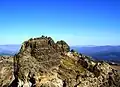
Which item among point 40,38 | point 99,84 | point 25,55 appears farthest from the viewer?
point 40,38

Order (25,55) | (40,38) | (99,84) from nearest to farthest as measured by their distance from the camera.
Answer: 1. (99,84)
2. (25,55)
3. (40,38)

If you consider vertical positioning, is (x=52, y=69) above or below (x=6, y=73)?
above

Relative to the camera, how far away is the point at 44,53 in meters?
65.8

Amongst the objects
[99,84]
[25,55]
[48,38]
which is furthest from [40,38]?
[99,84]

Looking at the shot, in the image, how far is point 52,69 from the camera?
2504 inches

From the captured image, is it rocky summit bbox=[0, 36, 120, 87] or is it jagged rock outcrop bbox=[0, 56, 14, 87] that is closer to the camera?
rocky summit bbox=[0, 36, 120, 87]

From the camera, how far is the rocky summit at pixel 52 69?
193 ft

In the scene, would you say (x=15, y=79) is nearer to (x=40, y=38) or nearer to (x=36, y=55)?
(x=36, y=55)

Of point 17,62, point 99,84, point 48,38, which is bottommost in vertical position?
point 99,84

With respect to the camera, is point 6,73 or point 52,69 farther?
point 6,73

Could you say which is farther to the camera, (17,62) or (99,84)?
(17,62)

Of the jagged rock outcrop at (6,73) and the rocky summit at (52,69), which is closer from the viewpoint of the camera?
the rocky summit at (52,69)

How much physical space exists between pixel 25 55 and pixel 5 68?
29.4 feet

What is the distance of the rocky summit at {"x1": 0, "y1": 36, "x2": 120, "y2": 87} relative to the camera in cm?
5894
